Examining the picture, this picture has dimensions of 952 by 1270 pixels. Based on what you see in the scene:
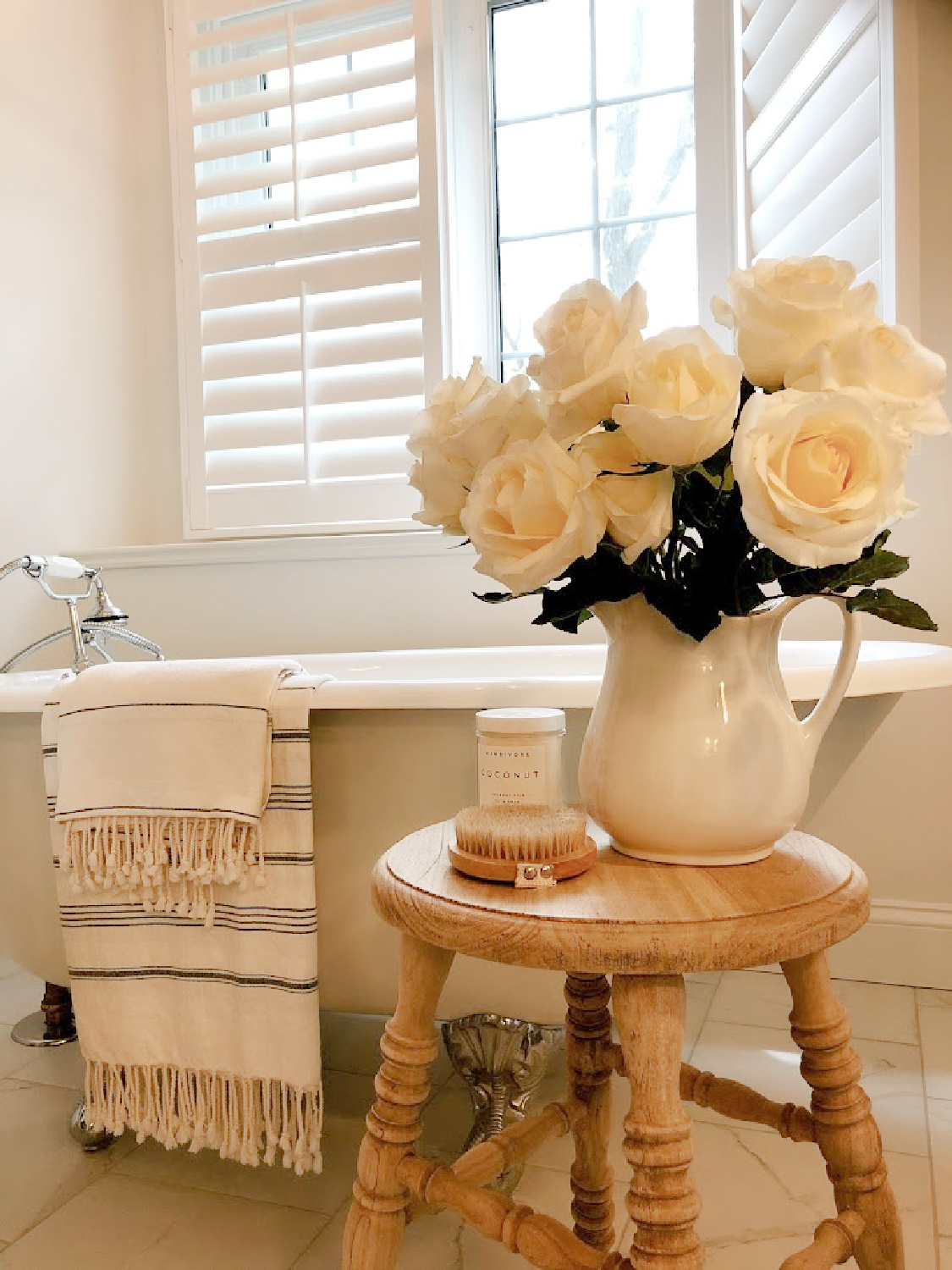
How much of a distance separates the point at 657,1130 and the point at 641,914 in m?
0.15

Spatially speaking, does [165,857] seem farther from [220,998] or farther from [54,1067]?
[54,1067]

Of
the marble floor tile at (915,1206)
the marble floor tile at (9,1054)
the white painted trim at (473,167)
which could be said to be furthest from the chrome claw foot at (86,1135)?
the white painted trim at (473,167)

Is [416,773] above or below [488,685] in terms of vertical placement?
below

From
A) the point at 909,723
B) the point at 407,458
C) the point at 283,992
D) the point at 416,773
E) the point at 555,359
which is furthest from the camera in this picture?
the point at 407,458

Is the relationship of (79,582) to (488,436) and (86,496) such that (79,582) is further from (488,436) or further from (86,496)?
(488,436)

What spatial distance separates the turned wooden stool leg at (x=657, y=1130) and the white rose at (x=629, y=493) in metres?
→ 0.30

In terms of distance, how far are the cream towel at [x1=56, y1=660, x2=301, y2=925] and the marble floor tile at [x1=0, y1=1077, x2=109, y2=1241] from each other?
1.26ft

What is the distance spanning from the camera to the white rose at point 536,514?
26.0 inches

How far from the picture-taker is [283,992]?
1.20 metres

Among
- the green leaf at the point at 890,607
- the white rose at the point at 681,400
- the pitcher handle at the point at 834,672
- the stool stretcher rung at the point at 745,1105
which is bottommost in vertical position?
the stool stretcher rung at the point at 745,1105

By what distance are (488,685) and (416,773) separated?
168 mm

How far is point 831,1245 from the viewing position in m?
0.77

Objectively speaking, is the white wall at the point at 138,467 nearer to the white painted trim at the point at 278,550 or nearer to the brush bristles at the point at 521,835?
the white painted trim at the point at 278,550

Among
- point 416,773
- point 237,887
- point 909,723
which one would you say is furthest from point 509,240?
point 237,887
